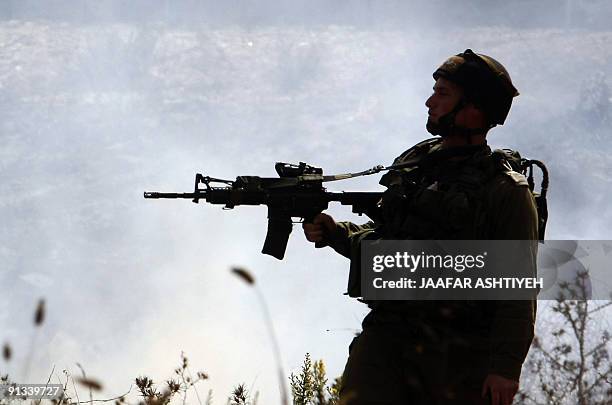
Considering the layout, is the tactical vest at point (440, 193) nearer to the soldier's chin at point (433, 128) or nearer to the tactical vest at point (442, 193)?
the tactical vest at point (442, 193)

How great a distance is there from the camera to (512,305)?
5188 millimetres

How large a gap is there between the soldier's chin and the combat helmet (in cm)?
1

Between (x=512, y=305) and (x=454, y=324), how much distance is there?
0.42m

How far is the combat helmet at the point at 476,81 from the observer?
5848 mm

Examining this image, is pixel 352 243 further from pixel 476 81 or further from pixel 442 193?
pixel 476 81

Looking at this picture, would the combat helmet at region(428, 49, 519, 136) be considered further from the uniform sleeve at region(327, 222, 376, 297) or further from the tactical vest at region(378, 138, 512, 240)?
the uniform sleeve at region(327, 222, 376, 297)

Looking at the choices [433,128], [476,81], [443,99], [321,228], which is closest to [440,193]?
[433,128]

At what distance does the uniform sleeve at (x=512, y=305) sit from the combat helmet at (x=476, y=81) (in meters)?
0.72

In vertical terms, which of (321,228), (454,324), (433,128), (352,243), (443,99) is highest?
(443,99)

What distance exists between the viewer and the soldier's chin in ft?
19.4

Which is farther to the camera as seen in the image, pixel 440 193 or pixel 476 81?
pixel 476 81

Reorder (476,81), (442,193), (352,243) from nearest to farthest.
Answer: (442,193)
(476,81)
(352,243)

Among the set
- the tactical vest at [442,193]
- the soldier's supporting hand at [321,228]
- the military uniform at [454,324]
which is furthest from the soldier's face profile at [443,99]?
the soldier's supporting hand at [321,228]

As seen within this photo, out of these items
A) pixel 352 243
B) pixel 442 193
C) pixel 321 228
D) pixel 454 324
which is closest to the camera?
pixel 454 324
